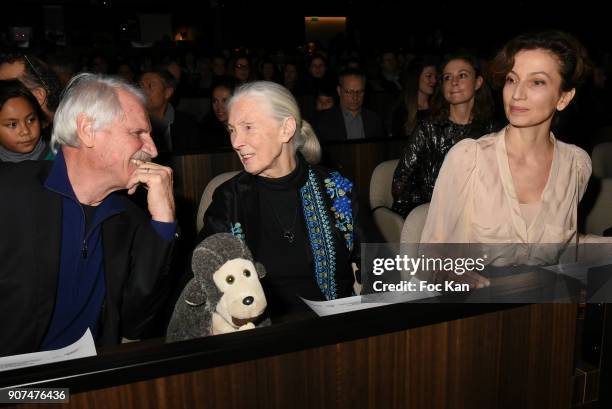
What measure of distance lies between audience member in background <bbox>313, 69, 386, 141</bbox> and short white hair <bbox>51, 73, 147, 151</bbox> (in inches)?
123

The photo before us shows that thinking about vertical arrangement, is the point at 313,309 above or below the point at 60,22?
below

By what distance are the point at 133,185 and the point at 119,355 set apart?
98cm

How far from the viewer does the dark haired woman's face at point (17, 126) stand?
8.86ft

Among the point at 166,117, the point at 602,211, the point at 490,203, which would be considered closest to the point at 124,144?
the point at 490,203

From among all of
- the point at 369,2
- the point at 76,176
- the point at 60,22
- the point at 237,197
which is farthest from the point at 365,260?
the point at 60,22

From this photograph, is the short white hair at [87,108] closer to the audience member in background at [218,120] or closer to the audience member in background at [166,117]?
the audience member in background at [166,117]

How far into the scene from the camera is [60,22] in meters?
19.5

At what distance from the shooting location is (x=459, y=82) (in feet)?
11.5

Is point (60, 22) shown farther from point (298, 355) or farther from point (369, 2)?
point (298, 355)

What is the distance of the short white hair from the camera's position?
1773 millimetres

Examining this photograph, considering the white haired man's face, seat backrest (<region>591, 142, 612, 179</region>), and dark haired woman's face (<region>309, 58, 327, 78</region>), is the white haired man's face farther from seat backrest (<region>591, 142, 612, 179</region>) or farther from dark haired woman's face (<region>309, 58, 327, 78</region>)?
dark haired woman's face (<region>309, 58, 327, 78</region>)

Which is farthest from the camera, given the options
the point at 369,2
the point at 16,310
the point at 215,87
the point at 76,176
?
the point at 369,2

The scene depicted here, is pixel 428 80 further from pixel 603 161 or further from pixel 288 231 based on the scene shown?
pixel 288 231

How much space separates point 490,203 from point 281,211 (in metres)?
0.80
